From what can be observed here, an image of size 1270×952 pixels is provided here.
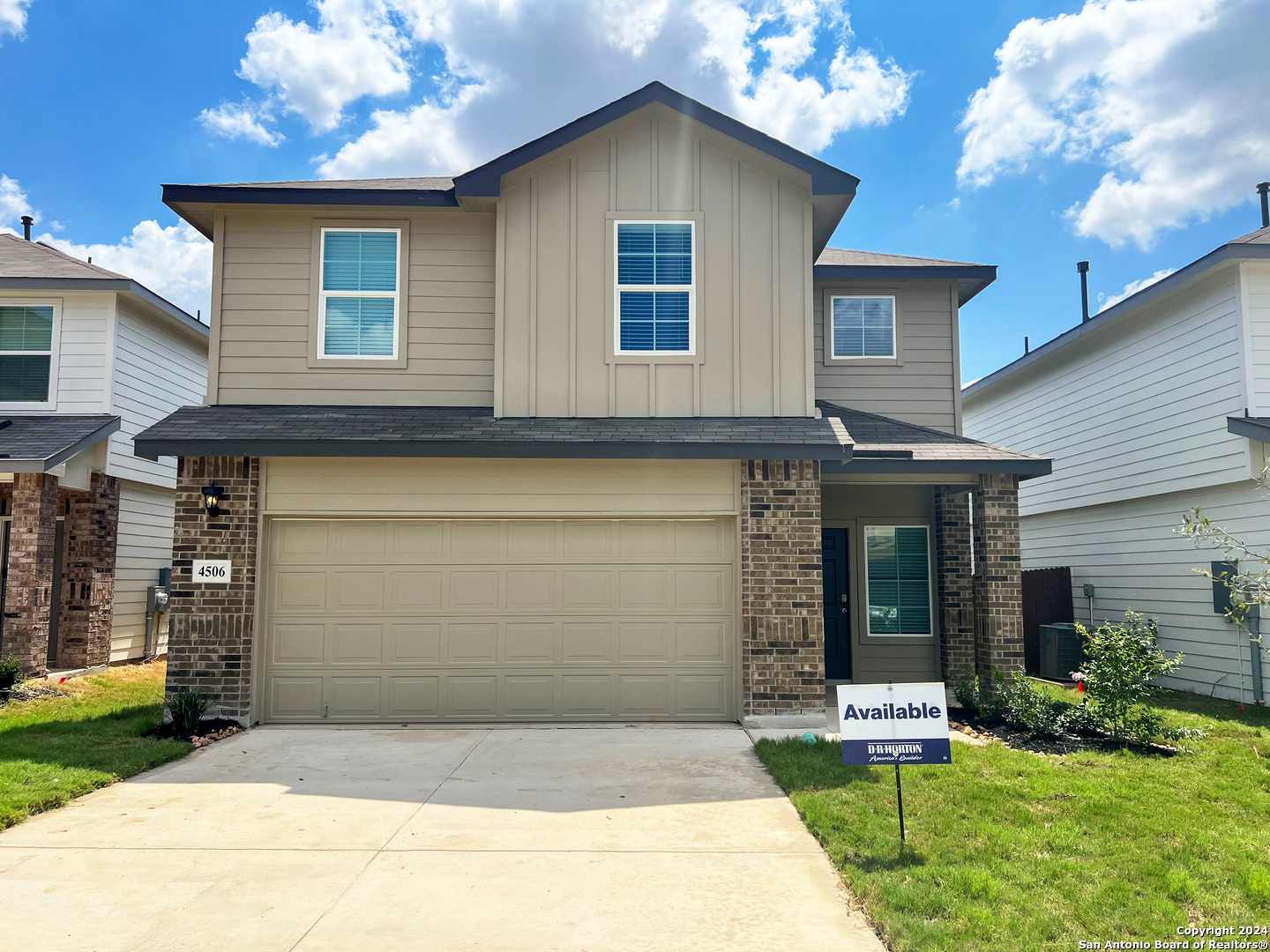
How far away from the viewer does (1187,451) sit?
12.0 m

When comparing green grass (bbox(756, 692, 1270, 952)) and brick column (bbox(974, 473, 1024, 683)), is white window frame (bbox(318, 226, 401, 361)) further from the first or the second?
brick column (bbox(974, 473, 1024, 683))

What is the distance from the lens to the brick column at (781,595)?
8945 mm

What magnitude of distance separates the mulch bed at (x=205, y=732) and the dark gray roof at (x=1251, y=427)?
11527 millimetres

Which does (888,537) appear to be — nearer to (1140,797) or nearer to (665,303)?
(665,303)

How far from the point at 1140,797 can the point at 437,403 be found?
7.54m

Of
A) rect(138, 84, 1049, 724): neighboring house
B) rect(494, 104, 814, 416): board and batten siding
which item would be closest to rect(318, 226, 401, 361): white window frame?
rect(138, 84, 1049, 724): neighboring house

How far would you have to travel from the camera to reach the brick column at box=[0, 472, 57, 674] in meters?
11.0

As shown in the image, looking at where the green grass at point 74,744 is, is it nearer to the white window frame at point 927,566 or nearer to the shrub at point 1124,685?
the white window frame at point 927,566

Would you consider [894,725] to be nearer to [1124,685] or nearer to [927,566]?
[1124,685]

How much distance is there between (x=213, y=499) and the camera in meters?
9.08

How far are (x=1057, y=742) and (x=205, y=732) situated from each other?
8.02 metres

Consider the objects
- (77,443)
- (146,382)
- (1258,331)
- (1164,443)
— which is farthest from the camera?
(146,382)

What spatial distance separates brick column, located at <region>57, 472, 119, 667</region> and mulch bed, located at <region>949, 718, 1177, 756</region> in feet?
37.0

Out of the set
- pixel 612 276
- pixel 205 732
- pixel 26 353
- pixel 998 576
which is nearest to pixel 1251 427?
pixel 998 576
